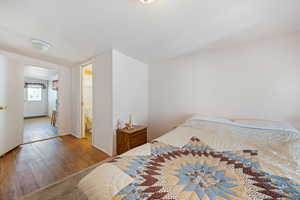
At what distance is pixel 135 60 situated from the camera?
278cm

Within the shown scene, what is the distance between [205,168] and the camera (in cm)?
84

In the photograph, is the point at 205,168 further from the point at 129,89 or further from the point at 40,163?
the point at 40,163

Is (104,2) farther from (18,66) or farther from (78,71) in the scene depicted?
(18,66)

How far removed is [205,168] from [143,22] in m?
1.73

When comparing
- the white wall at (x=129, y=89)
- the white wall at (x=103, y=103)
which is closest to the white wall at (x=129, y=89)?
the white wall at (x=129, y=89)

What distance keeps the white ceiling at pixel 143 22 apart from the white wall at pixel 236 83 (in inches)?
9.5

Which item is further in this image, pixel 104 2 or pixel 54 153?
pixel 54 153

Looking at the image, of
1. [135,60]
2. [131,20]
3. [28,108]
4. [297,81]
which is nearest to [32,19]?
[131,20]

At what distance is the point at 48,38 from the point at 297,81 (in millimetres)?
3939

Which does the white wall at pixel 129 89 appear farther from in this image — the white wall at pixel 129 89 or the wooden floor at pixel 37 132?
the wooden floor at pixel 37 132

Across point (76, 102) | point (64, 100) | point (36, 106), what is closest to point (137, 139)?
point (76, 102)

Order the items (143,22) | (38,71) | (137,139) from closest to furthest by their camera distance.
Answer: (143,22), (137,139), (38,71)

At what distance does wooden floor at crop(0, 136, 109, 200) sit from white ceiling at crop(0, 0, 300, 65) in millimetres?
2110

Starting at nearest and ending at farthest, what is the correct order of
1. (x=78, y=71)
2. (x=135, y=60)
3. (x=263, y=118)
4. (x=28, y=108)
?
(x=263, y=118), (x=135, y=60), (x=78, y=71), (x=28, y=108)
